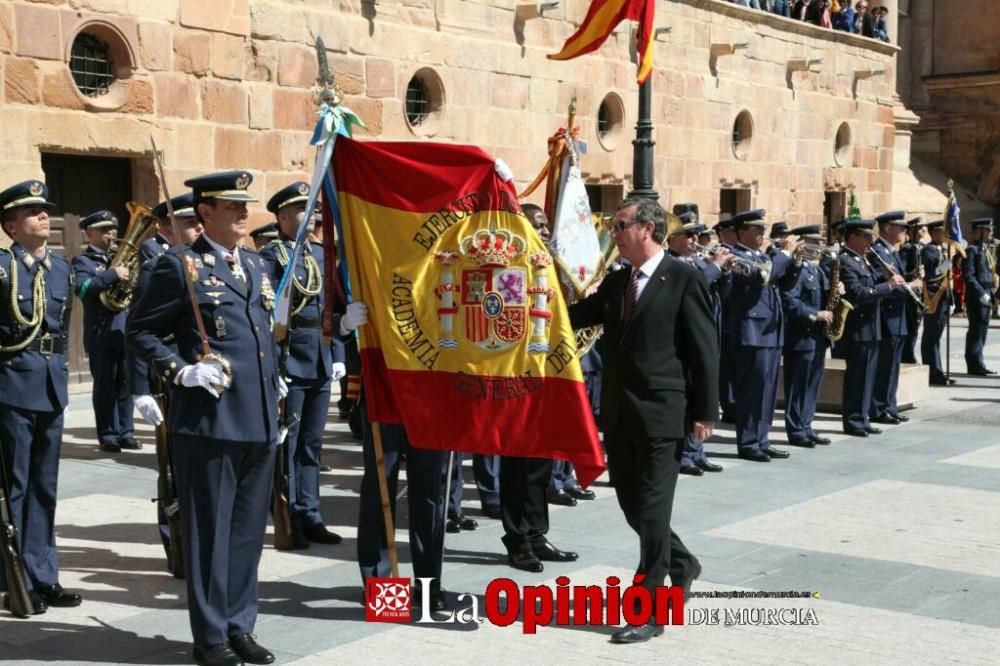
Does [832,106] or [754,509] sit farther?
[832,106]

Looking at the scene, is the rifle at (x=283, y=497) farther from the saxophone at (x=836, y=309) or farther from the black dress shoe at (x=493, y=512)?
the saxophone at (x=836, y=309)

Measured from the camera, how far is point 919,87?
38.6 m

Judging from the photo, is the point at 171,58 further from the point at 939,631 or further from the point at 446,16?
the point at 939,631

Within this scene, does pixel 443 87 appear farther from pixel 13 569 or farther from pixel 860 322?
pixel 13 569

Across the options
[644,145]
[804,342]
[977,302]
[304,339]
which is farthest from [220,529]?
[977,302]

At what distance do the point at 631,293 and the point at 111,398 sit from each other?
6.14 m

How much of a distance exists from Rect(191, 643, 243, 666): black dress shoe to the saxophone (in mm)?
7745

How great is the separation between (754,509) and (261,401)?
4280mm

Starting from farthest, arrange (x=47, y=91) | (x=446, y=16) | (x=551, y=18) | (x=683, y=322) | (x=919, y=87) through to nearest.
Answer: (x=919, y=87), (x=551, y=18), (x=446, y=16), (x=47, y=91), (x=683, y=322)

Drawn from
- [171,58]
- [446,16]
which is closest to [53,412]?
[171,58]

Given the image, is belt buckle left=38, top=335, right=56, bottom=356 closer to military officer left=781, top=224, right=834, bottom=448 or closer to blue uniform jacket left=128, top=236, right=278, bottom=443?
blue uniform jacket left=128, top=236, right=278, bottom=443

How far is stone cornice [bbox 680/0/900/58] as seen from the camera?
24719 mm

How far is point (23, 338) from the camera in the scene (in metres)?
6.99

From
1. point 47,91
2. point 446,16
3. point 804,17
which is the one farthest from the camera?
point 804,17
